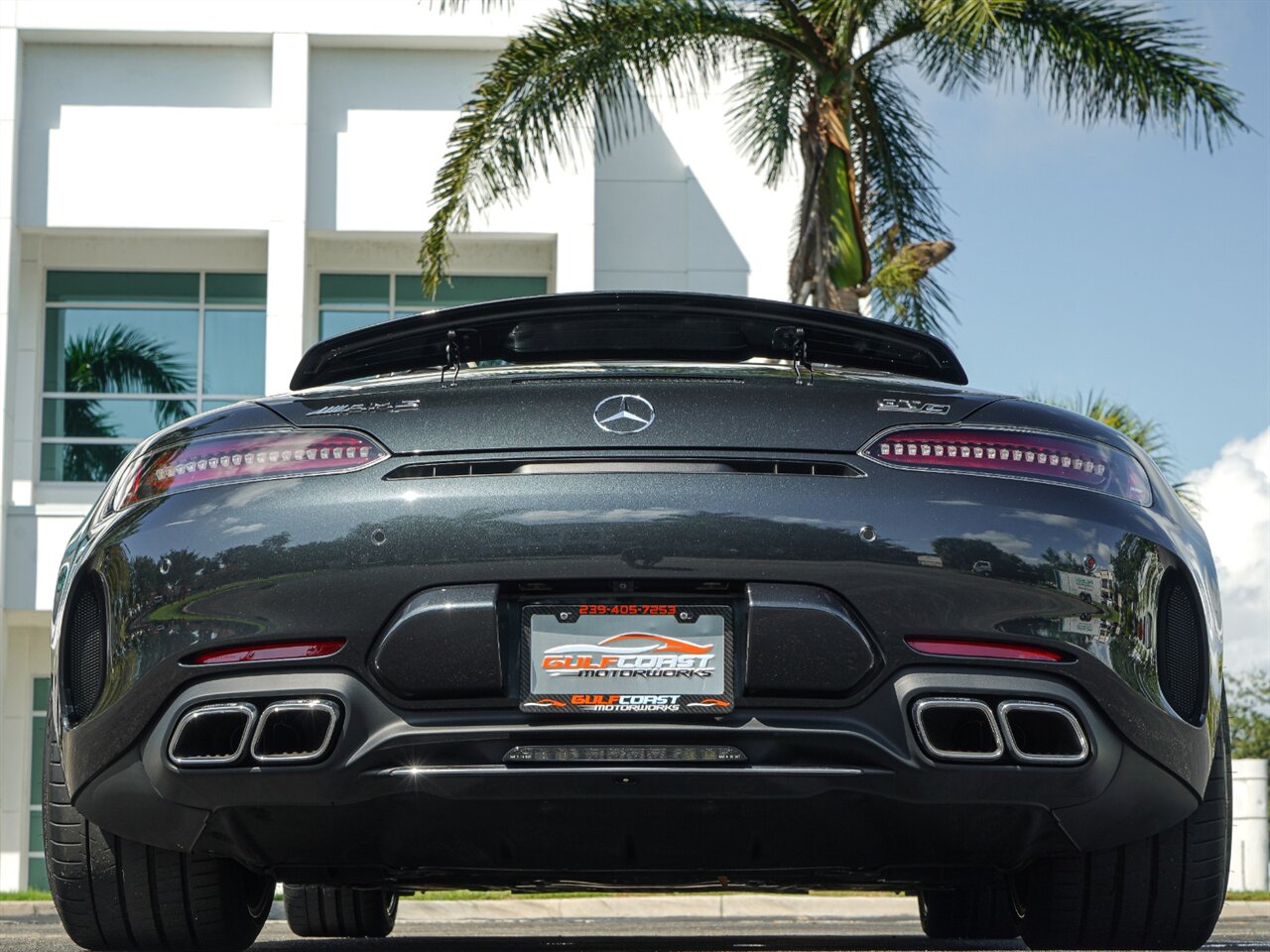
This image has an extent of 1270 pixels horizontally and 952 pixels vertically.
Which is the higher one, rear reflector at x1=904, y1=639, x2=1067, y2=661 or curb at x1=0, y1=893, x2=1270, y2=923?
rear reflector at x1=904, y1=639, x2=1067, y2=661

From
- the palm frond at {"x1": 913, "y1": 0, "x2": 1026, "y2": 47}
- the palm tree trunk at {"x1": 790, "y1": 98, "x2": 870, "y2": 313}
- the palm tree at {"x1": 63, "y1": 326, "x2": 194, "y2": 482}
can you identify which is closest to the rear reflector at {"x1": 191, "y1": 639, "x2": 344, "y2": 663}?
the palm frond at {"x1": 913, "y1": 0, "x2": 1026, "y2": 47}

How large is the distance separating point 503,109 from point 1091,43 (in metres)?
4.90

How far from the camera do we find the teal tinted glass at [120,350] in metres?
21.8

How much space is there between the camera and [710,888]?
339 centimetres

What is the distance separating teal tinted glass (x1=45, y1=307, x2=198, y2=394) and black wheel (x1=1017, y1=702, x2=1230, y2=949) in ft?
64.5

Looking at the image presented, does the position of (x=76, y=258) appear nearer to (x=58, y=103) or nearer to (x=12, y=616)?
(x=58, y=103)

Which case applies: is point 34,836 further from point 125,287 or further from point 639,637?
point 639,637

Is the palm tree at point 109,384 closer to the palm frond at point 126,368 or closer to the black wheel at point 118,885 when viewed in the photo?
the palm frond at point 126,368

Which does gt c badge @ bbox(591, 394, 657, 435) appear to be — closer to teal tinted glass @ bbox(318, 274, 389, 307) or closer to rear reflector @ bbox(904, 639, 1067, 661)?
rear reflector @ bbox(904, 639, 1067, 661)

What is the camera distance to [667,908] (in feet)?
37.9

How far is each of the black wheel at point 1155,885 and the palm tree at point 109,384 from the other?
19.5 metres

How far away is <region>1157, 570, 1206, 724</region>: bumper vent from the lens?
9.87 ft

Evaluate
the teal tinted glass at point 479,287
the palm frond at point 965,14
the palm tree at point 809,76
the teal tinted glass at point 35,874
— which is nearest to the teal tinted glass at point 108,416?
the teal tinted glass at point 479,287

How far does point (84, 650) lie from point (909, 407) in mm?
1589
